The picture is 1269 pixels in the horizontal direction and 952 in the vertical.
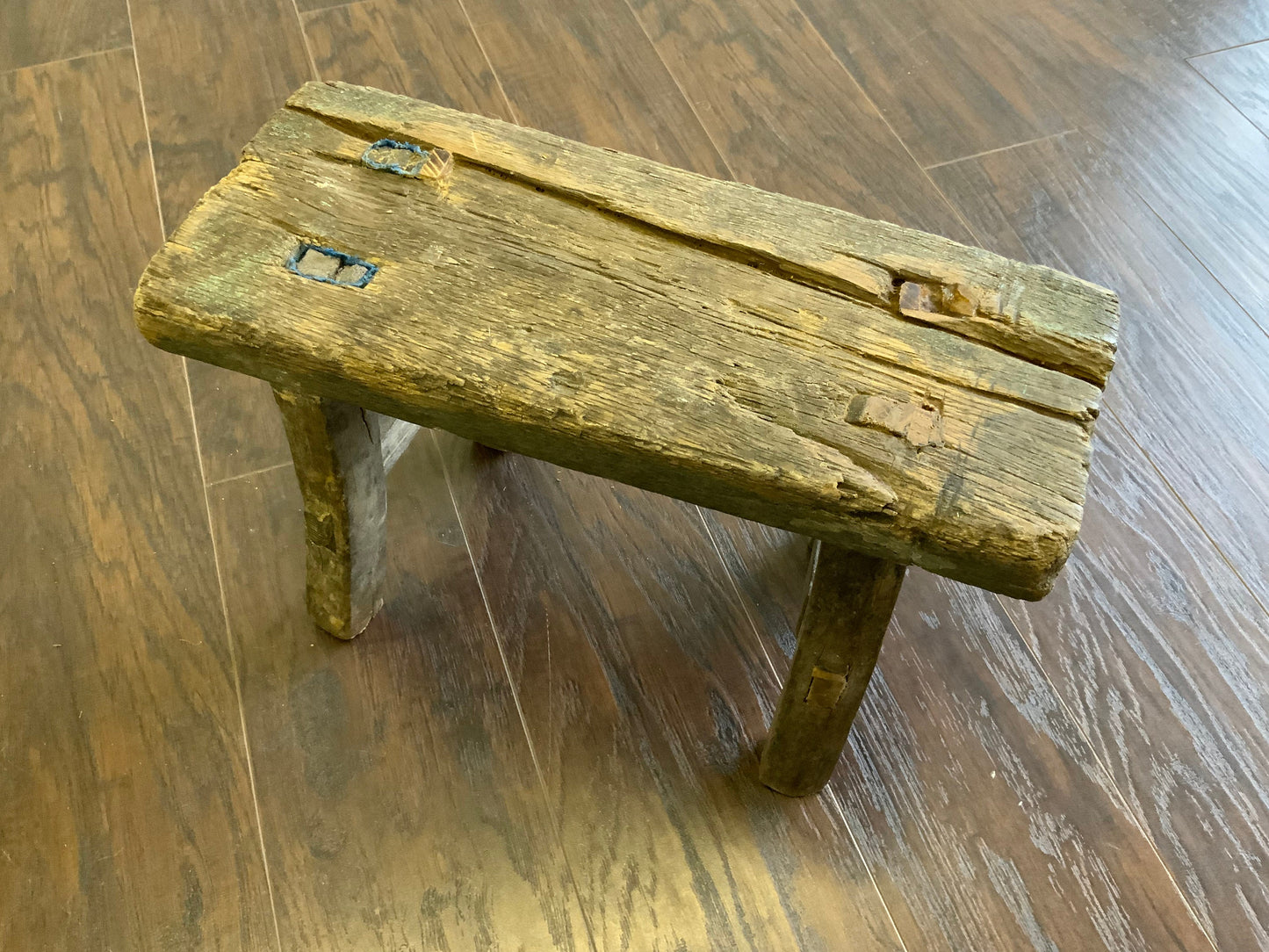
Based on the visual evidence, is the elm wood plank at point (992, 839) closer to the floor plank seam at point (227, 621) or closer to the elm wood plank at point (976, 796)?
the elm wood plank at point (976, 796)

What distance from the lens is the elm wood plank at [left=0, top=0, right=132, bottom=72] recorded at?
1.71 metres

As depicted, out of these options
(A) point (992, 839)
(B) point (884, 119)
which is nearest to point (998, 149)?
(B) point (884, 119)

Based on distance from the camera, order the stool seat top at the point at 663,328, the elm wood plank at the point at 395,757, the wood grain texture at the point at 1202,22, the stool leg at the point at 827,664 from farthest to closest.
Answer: the wood grain texture at the point at 1202,22, the elm wood plank at the point at 395,757, the stool leg at the point at 827,664, the stool seat top at the point at 663,328

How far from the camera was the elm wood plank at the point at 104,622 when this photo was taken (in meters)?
1.01

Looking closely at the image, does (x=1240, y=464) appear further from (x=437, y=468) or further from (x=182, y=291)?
(x=182, y=291)

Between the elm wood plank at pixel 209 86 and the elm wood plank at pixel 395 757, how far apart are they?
20 cm

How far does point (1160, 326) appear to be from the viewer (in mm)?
1472

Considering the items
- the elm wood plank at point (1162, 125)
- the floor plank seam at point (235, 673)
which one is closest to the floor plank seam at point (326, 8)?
the floor plank seam at point (235, 673)

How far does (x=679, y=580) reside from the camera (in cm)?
122

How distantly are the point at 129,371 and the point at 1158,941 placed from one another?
1.38m

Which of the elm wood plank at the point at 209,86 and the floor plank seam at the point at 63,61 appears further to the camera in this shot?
the floor plank seam at the point at 63,61

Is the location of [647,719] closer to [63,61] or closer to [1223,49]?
[63,61]

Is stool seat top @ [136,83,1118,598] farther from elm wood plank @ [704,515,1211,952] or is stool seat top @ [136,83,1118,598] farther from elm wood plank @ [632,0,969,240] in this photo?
elm wood plank @ [632,0,969,240]

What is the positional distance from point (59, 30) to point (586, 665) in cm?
148
